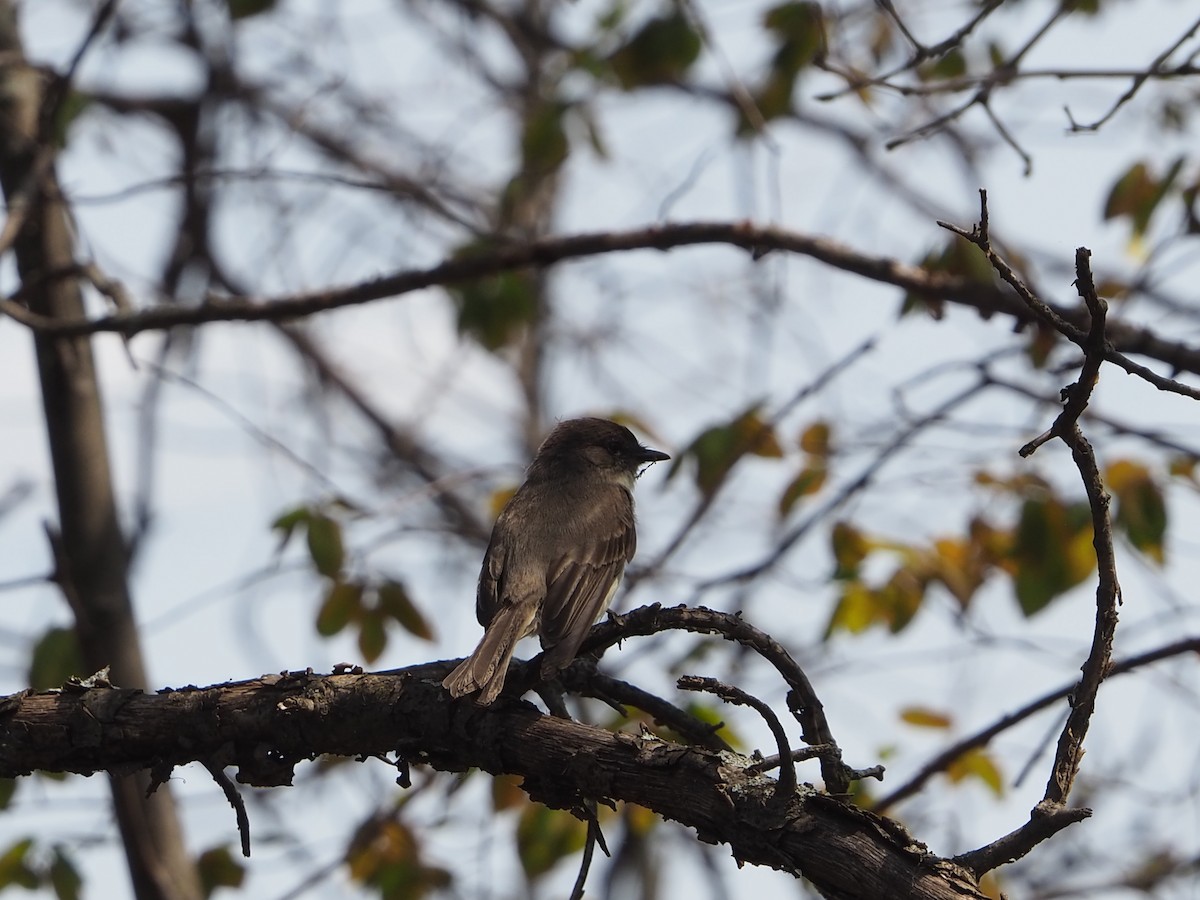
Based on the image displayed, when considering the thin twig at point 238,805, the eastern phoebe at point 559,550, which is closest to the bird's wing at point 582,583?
the eastern phoebe at point 559,550

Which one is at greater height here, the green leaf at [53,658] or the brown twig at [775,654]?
the green leaf at [53,658]

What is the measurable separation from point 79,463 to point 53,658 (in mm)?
830

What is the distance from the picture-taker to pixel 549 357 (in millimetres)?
14500

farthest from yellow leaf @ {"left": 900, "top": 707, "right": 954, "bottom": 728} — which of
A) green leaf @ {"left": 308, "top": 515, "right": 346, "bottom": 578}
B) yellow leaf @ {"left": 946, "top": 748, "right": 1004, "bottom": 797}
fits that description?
green leaf @ {"left": 308, "top": 515, "right": 346, "bottom": 578}

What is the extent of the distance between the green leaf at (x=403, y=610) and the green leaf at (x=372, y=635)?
53 millimetres

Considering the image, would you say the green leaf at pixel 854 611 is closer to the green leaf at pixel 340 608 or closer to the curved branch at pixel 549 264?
the curved branch at pixel 549 264

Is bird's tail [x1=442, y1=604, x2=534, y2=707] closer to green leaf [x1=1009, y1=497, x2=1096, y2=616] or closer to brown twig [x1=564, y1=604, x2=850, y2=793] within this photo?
brown twig [x1=564, y1=604, x2=850, y2=793]

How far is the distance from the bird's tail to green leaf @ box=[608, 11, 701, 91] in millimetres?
3455

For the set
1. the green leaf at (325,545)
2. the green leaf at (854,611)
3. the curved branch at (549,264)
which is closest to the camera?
the curved branch at (549,264)

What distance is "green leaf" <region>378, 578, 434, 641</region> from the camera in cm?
610

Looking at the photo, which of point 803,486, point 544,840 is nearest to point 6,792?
point 544,840

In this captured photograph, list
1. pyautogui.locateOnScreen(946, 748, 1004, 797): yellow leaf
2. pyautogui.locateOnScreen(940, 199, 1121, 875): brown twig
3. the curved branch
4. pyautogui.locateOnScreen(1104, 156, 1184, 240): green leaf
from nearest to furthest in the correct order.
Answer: pyautogui.locateOnScreen(940, 199, 1121, 875): brown twig, the curved branch, pyautogui.locateOnScreen(1104, 156, 1184, 240): green leaf, pyautogui.locateOnScreen(946, 748, 1004, 797): yellow leaf

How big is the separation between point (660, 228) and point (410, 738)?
2.90 meters

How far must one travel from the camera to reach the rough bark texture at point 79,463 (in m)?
5.67
